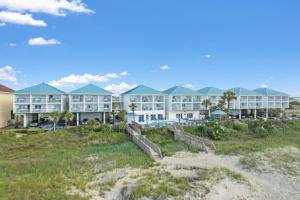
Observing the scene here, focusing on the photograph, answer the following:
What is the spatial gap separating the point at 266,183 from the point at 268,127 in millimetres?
26870

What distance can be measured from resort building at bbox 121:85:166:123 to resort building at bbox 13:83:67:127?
13542 millimetres

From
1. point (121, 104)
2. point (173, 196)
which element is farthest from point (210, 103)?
point (173, 196)

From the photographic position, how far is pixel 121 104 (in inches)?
2238

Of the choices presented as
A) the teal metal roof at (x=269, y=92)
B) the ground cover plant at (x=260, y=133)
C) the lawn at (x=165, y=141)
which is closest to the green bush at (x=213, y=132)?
the ground cover plant at (x=260, y=133)

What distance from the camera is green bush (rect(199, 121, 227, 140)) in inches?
1475

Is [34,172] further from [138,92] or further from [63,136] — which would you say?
[138,92]

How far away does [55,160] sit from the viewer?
82.1 feet

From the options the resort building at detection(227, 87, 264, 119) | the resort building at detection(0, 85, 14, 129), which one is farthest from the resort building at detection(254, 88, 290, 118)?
the resort building at detection(0, 85, 14, 129)

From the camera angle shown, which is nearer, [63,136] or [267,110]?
[63,136]

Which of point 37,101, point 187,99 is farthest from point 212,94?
point 37,101

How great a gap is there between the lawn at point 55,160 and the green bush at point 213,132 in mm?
12621

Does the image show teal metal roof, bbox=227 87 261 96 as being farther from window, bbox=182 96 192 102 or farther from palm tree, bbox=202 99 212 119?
window, bbox=182 96 192 102

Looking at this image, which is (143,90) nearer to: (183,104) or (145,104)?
→ (145,104)

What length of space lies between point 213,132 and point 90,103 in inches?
980
